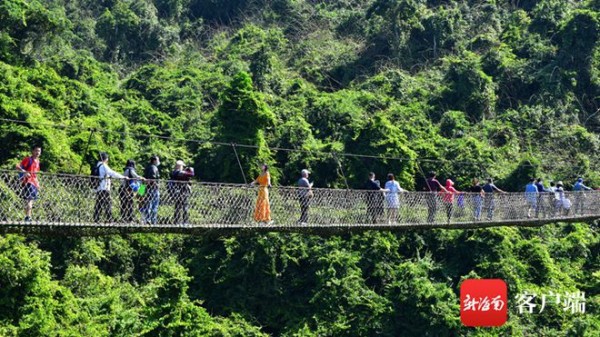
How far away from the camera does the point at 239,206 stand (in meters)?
9.39

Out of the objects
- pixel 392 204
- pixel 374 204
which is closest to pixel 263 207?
pixel 374 204

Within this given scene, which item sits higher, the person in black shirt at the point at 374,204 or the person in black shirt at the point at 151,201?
the person in black shirt at the point at 374,204

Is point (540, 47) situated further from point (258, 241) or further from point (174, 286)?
point (174, 286)

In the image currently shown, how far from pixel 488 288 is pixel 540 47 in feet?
31.8

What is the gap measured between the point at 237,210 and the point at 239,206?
1.7 inches

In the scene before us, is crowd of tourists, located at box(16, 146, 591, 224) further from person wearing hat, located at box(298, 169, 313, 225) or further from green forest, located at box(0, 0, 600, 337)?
green forest, located at box(0, 0, 600, 337)

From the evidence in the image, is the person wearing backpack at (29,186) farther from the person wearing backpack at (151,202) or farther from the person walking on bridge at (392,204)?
the person walking on bridge at (392,204)

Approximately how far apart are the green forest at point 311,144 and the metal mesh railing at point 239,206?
122cm

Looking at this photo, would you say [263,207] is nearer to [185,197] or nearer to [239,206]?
[239,206]

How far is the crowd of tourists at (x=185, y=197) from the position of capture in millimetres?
7938

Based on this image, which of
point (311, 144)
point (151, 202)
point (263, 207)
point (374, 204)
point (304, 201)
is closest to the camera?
point (151, 202)

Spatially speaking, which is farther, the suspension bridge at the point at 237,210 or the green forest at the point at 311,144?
the green forest at the point at 311,144

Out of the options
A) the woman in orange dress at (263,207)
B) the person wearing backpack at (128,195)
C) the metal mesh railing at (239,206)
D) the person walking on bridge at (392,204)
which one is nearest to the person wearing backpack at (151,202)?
the metal mesh railing at (239,206)

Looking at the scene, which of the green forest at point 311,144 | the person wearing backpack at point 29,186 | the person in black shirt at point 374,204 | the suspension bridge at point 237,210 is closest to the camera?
the person wearing backpack at point 29,186
